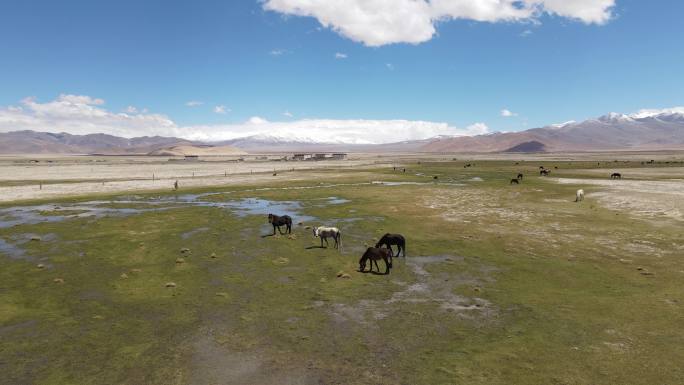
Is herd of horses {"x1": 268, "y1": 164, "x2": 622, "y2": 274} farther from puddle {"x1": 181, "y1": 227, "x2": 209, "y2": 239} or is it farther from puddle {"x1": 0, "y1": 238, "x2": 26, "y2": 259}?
puddle {"x1": 0, "y1": 238, "x2": 26, "y2": 259}

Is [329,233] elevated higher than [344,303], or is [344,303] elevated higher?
[329,233]

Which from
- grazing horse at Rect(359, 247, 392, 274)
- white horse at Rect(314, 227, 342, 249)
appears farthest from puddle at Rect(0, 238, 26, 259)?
grazing horse at Rect(359, 247, 392, 274)

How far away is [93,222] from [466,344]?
99.9 ft

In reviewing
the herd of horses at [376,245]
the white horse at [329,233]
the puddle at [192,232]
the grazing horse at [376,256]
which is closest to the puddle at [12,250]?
the puddle at [192,232]

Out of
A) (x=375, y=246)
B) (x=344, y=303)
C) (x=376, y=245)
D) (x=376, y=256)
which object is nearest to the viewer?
(x=344, y=303)

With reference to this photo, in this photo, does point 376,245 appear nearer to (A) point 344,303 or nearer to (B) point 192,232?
(A) point 344,303

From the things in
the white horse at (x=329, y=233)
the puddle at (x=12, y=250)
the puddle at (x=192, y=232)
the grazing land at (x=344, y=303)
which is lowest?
the grazing land at (x=344, y=303)

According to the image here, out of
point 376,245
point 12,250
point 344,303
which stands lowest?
point 344,303

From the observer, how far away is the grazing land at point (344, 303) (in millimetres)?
10625

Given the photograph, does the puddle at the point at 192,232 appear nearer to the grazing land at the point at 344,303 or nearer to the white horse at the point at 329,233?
the grazing land at the point at 344,303

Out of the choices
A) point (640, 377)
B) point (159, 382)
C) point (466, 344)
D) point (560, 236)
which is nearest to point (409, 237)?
point (560, 236)

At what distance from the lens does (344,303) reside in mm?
15141

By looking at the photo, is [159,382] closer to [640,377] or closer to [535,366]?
[535,366]

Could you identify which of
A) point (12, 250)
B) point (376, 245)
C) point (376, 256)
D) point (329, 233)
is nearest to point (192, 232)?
point (12, 250)
